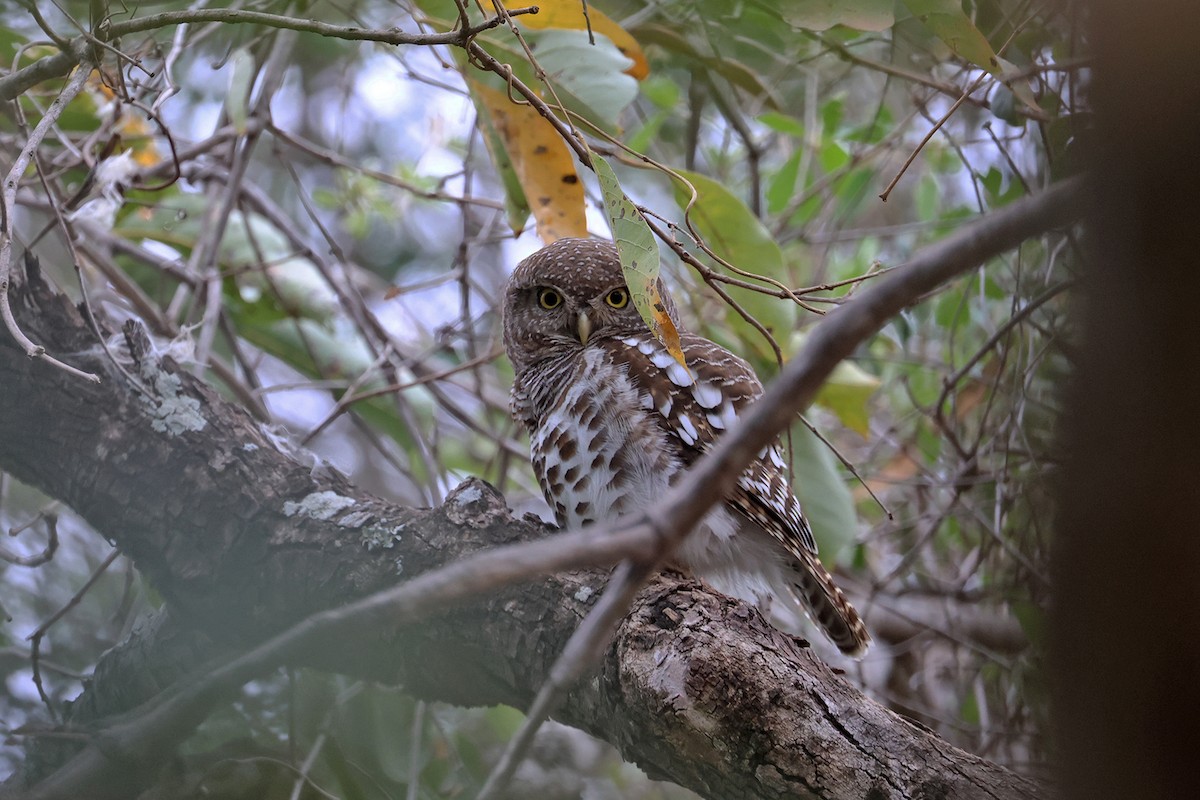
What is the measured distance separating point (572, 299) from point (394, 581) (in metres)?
1.20

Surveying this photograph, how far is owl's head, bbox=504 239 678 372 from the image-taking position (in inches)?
112

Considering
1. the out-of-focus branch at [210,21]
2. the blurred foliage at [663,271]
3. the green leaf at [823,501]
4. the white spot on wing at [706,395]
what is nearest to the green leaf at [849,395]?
the blurred foliage at [663,271]

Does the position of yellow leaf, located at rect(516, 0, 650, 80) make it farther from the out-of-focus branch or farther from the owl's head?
the out-of-focus branch

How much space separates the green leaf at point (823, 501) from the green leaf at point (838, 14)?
3.62 feet

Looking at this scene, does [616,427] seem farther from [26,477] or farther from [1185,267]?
[1185,267]

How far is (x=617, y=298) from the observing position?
287cm

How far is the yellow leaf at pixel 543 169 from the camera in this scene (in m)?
2.39

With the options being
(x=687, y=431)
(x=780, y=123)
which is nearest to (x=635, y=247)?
(x=687, y=431)

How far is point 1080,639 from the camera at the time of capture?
2.91ft

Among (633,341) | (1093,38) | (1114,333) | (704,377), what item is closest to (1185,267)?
(1114,333)

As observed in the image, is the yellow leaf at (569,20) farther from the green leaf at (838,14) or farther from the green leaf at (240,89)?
the green leaf at (240,89)

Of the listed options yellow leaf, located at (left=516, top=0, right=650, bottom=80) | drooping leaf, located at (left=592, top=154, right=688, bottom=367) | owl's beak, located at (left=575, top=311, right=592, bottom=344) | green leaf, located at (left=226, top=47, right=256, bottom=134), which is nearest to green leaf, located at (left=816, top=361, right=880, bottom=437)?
owl's beak, located at (left=575, top=311, right=592, bottom=344)

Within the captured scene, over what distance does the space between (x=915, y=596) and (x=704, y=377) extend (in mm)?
1666

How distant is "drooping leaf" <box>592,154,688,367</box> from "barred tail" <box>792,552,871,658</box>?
1.00m
